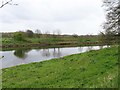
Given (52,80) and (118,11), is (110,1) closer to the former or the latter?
(118,11)

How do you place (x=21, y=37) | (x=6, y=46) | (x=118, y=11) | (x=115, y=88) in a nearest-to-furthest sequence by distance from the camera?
(x=115, y=88) → (x=118, y=11) → (x=6, y=46) → (x=21, y=37)

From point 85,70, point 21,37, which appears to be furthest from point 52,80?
point 21,37

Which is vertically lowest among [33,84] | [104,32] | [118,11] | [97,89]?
[33,84]

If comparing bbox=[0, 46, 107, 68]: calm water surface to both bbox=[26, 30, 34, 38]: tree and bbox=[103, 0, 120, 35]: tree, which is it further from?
bbox=[26, 30, 34, 38]: tree

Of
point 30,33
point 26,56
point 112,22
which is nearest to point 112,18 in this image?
point 112,22

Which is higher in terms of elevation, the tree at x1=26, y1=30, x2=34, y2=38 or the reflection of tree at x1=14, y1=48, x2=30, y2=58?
the tree at x1=26, y1=30, x2=34, y2=38

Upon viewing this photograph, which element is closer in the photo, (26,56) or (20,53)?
(26,56)

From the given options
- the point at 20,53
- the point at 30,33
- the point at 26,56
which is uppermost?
the point at 30,33

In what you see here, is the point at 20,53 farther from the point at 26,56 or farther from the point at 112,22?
the point at 112,22

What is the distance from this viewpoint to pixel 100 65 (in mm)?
21047

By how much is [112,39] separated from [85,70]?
19423 millimetres

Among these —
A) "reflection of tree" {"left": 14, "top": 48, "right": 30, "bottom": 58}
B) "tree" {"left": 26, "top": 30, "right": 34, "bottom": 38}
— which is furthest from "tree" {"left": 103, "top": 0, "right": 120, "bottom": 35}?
"tree" {"left": 26, "top": 30, "right": 34, "bottom": 38}

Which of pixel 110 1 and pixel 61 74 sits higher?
pixel 110 1

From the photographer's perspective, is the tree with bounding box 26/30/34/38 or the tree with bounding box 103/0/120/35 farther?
the tree with bounding box 26/30/34/38
